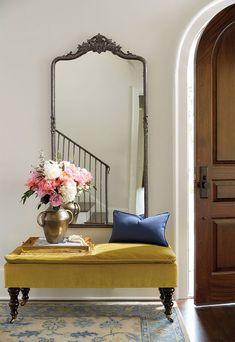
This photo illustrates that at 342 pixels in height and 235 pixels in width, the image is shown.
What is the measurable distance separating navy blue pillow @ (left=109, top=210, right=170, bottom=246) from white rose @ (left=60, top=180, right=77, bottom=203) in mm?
480

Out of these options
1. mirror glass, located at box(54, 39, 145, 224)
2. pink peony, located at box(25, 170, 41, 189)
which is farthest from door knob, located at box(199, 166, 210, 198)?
pink peony, located at box(25, 170, 41, 189)

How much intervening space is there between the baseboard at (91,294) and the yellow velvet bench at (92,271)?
54cm

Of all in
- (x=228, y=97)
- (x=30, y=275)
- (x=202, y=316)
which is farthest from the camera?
(x=228, y=97)

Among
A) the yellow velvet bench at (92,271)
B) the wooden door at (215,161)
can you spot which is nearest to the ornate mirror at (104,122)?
the wooden door at (215,161)

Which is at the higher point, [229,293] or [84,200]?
[84,200]

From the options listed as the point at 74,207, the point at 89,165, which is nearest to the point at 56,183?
the point at 74,207

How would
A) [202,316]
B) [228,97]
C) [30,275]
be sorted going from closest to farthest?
[30,275], [202,316], [228,97]

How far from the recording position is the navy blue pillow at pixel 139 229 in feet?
10.9

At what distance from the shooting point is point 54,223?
125 inches

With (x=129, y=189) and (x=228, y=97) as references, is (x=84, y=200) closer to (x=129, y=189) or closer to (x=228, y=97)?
(x=129, y=189)

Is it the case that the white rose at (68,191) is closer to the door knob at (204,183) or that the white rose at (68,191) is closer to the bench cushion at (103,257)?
the bench cushion at (103,257)

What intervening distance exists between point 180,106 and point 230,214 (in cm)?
100

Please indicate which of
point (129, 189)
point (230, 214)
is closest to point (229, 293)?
point (230, 214)

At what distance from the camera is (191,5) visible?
3600mm
